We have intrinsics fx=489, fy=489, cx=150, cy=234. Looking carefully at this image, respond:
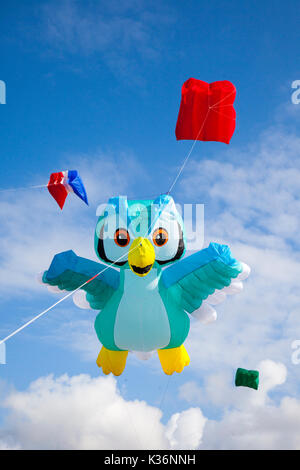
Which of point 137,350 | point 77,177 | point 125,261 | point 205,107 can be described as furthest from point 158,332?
point 205,107

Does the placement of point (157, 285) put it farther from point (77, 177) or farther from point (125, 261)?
point (77, 177)

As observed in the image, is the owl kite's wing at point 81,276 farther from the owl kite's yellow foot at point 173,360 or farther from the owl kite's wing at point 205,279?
the owl kite's yellow foot at point 173,360

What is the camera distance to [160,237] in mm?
7926

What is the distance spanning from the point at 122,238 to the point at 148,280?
2.64ft

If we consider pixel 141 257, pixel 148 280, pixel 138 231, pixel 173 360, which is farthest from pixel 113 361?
pixel 138 231

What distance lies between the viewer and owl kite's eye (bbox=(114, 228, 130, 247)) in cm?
796

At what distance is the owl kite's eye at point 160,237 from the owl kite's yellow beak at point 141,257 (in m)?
0.28

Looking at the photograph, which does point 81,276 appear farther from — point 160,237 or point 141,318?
point 160,237

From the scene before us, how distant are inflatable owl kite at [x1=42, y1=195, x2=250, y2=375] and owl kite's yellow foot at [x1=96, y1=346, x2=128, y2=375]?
17mm

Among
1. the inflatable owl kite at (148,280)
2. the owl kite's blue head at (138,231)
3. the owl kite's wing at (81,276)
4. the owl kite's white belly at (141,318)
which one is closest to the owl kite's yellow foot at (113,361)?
the inflatable owl kite at (148,280)

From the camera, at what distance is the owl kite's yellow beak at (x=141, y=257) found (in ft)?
24.4

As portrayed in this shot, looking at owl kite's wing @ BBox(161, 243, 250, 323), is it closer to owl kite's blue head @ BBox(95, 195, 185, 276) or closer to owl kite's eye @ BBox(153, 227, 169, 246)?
owl kite's blue head @ BBox(95, 195, 185, 276)

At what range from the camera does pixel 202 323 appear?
27.2ft
